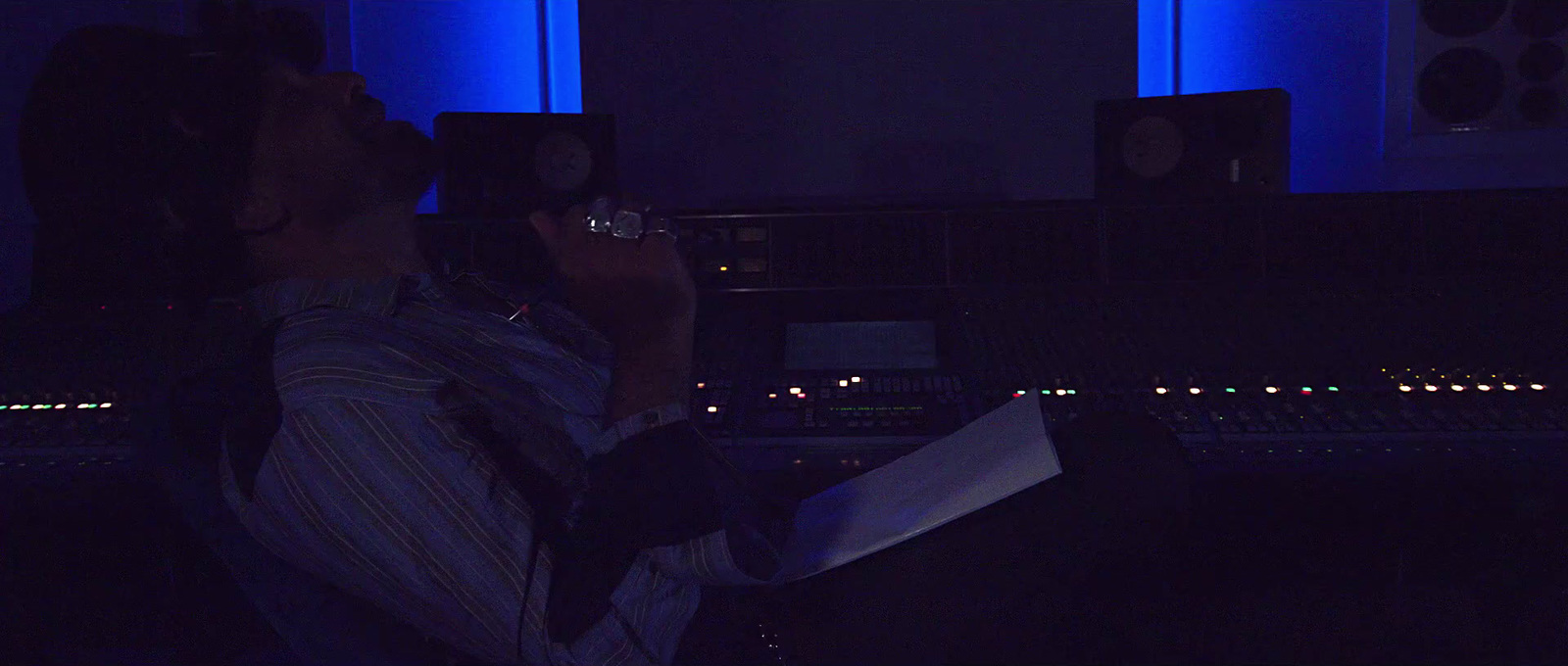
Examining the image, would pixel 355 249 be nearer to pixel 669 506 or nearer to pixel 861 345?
pixel 669 506

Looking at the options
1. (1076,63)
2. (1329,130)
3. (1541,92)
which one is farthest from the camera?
(1329,130)

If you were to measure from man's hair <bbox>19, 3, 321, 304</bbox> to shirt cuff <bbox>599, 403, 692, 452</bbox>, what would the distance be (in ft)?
1.45

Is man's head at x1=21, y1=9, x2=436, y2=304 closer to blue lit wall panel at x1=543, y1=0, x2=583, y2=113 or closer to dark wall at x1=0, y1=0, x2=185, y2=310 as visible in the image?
dark wall at x1=0, y1=0, x2=185, y2=310

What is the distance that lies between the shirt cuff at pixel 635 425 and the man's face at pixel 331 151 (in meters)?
0.40

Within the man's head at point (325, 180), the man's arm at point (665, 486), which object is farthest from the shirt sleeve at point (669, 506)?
the man's head at point (325, 180)

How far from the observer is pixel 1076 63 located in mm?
2098

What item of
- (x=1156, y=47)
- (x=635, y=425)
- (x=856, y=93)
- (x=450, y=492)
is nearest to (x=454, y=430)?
(x=450, y=492)

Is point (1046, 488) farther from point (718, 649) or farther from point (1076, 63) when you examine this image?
point (1076, 63)

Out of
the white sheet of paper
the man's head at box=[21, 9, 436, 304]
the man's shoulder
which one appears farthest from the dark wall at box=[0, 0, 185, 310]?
the white sheet of paper

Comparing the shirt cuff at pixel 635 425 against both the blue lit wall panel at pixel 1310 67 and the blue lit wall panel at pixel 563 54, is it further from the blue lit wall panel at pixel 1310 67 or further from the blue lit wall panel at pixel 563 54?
the blue lit wall panel at pixel 1310 67

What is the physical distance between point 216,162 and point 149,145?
68mm

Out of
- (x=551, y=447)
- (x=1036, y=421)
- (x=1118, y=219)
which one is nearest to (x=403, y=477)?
(x=551, y=447)

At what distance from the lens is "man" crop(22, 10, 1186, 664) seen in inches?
30.6

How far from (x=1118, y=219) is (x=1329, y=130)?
107 cm
